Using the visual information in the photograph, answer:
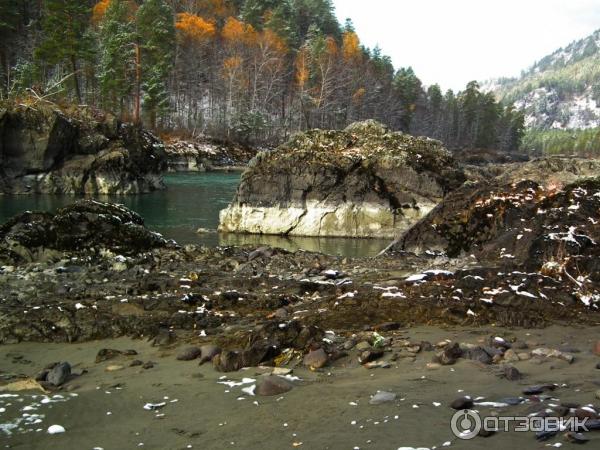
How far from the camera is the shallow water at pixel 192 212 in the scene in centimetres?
2170

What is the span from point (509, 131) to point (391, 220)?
4609 inches

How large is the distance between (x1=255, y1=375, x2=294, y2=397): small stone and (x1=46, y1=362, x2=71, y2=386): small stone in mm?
2434

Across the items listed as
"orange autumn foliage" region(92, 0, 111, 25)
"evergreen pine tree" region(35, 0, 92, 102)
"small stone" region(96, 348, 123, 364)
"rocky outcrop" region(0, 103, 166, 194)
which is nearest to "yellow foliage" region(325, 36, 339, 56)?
"orange autumn foliage" region(92, 0, 111, 25)

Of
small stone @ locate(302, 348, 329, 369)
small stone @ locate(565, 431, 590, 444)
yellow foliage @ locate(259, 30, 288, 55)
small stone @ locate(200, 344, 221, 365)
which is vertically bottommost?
small stone @ locate(200, 344, 221, 365)

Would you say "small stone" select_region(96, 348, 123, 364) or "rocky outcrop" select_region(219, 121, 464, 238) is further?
"rocky outcrop" select_region(219, 121, 464, 238)

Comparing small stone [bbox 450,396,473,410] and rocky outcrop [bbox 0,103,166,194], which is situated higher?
rocky outcrop [bbox 0,103,166,194]

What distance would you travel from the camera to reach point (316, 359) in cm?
616

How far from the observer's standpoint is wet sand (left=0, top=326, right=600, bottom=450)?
404cm

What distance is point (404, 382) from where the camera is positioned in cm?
519

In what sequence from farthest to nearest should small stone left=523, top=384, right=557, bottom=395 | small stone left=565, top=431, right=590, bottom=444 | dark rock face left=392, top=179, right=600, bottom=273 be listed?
1. dark rock face left=392, top=179, right=600, bottom=273
2. small stone left=523, top=384, right=557, bottom=395
3. small stone left=565, top=431, right=590, bottom=444

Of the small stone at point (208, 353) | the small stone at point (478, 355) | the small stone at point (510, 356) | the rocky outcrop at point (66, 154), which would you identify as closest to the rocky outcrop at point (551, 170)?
the small stone at point (510, 356)

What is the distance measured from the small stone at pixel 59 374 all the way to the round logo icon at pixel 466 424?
4.43 m

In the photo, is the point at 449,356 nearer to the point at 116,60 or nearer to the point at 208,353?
the point at 208,353

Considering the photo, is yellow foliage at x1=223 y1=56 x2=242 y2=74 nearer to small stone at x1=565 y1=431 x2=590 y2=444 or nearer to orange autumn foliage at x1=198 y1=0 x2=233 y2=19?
orange autumn foliage at x1=198 y1=0 x2=233 y2=19
